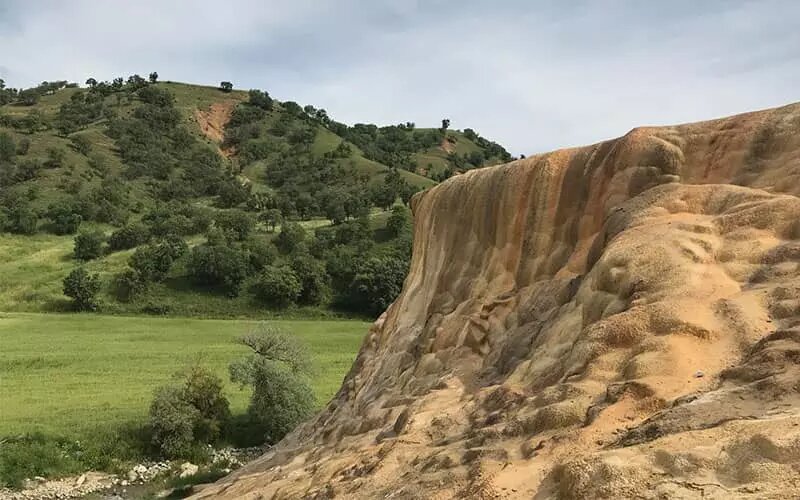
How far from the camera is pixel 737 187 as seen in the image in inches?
484

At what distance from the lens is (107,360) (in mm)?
44812

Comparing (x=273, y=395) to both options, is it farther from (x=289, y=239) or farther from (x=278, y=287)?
(x=289, y=239)

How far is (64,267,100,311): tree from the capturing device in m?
61.8

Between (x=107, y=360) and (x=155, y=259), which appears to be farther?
(x=155, y=259)

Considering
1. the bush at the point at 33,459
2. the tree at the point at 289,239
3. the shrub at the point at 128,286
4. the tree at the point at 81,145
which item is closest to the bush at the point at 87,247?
the shrub at the point at 128,286

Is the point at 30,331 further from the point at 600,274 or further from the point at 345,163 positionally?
the point at 345,163

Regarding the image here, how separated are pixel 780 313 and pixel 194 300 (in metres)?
62.1

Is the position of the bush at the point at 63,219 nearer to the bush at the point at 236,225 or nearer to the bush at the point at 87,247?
the bush at the point at 87,247

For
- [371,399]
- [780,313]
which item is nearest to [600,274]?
[780,313]

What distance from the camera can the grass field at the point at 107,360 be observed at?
33938 millimetres

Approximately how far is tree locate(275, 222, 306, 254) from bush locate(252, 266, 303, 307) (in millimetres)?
7743

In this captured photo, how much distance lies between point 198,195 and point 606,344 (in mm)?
103444

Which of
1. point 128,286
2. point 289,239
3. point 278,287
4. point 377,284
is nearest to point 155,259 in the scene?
point 128,286

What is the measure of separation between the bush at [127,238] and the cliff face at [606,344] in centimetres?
6261
